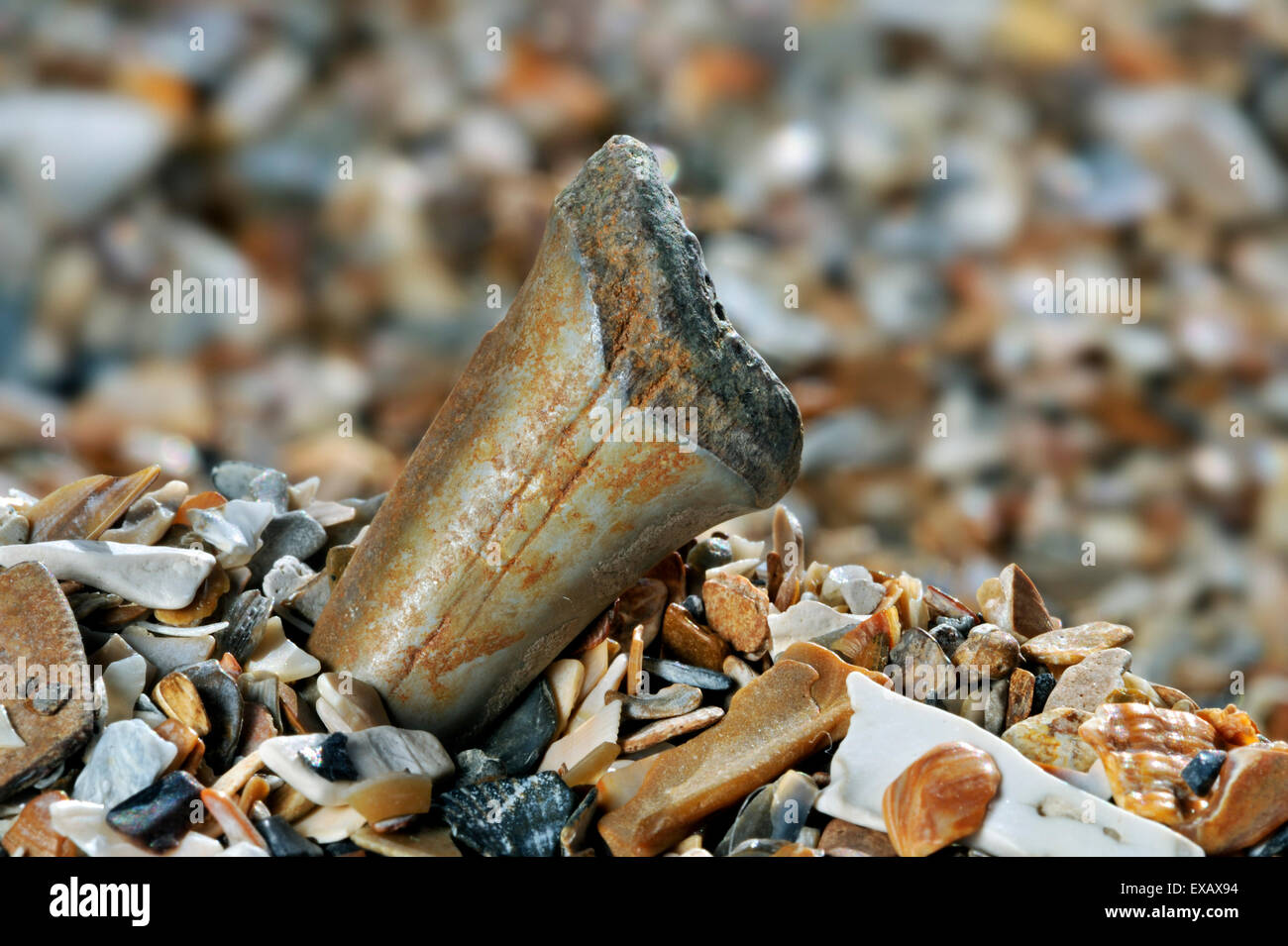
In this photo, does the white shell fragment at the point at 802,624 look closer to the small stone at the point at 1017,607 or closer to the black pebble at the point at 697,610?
the black pebble at the point at 697,610

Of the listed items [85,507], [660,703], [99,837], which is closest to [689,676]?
[660,703]

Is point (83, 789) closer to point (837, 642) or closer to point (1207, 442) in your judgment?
point (837, 642)

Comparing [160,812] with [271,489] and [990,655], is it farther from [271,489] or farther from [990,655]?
[990,655]

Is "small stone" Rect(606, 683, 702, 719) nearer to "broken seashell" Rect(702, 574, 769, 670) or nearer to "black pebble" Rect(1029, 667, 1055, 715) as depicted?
"broken seashell" Rect(702, 574, 769, 670)

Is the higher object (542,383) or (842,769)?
(542,383)

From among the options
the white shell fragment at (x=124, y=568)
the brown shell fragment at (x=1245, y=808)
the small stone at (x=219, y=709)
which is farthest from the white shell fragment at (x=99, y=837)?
the brown shell fragment at (x=1245, y=808)

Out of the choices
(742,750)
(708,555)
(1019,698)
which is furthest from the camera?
(708,555)

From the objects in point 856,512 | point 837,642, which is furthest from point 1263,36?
point 837,642
